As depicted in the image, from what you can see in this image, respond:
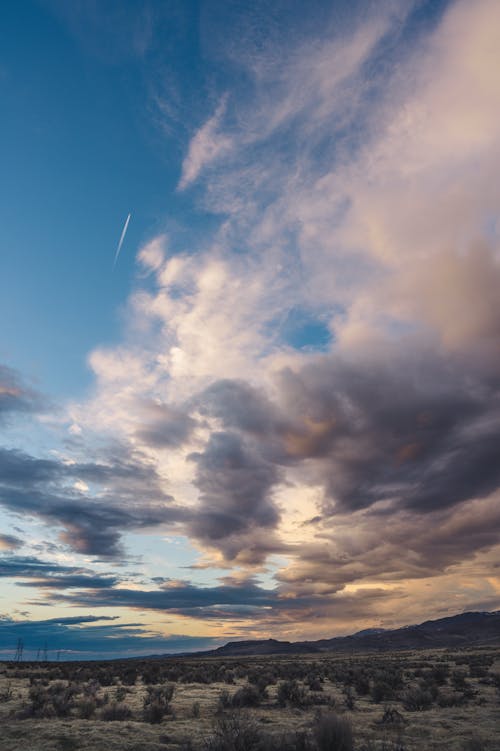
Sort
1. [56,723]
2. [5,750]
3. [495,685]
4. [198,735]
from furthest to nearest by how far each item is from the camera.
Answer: [495,685], [56,723], [198,735], [5,750]

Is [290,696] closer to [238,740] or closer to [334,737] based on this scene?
[334,737]

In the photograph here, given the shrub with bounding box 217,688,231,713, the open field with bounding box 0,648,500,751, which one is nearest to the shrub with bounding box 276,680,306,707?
the open field with bounding box 0,648,500,751

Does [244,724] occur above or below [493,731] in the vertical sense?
above

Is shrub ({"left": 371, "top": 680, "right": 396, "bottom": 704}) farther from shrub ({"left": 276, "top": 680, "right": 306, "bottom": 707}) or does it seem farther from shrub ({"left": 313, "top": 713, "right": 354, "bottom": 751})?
shrub ({"left": 313, "top": 713, "right": 354, "bottom": 751})

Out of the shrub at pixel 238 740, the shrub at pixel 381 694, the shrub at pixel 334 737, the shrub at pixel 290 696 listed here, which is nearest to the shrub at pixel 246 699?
the shrub at pixel 290 696

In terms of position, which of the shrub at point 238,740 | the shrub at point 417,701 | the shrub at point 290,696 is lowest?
the shrub at point 417,701

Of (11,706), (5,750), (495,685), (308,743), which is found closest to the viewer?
(308,743)

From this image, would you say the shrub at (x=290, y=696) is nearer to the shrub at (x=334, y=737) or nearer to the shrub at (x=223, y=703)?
the shrub at (x=223, y=703)

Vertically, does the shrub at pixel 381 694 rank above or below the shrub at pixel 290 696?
below

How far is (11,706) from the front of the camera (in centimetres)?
2447

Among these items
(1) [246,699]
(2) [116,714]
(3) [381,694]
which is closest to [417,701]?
(3) [381,694]

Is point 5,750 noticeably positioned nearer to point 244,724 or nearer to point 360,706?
point 244,724

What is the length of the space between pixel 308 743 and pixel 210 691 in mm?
21643

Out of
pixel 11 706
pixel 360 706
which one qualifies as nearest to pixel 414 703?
pixel 360 706
